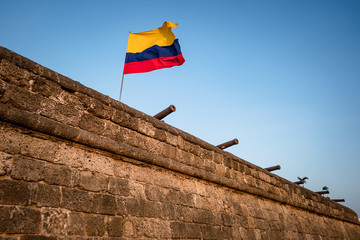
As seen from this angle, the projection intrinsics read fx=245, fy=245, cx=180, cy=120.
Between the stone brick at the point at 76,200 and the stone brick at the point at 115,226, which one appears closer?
the stone brick at the point at 76,200

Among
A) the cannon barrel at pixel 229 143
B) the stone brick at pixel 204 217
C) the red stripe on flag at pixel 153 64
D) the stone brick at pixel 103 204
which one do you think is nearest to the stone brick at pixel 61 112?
the stone brick at pixel 103 204

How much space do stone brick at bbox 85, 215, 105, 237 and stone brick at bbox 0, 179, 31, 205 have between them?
0.59 m

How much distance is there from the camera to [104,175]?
276 centimetres

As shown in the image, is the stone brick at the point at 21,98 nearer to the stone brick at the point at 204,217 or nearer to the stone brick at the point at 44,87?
the stone brick at the point at 44,87

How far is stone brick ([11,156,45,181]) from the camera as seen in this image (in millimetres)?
2143

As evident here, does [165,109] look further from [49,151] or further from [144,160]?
[49,151]

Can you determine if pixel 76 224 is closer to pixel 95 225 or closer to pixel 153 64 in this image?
pixel 95 225

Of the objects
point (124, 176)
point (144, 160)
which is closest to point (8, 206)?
point (124, 176)

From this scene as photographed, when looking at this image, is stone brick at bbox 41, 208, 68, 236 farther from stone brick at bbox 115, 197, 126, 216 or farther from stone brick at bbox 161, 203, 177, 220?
stone brick at bbox 161, 203, 177, 220

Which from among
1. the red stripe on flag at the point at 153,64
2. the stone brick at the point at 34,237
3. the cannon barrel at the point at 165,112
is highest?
the red stripe on flag at the point at 153,64

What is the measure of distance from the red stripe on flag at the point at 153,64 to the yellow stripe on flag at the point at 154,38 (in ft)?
1.20

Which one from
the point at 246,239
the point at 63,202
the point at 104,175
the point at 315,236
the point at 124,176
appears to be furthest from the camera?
the point at 315,236

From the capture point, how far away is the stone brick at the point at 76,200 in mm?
2340

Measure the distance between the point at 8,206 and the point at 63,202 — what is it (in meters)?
0.44
